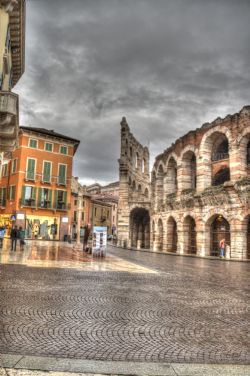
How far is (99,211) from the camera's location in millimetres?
72875

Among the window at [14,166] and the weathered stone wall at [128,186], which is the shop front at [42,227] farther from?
the weathered stone wall at [128,186]

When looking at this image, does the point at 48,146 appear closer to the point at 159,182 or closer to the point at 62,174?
the point at 62,174

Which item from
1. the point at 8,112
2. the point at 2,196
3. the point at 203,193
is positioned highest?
the point at 2,196

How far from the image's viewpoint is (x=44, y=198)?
4128cm

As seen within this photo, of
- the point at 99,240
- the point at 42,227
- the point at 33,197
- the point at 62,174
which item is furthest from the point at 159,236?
the point at 33,197

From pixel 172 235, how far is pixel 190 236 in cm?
307

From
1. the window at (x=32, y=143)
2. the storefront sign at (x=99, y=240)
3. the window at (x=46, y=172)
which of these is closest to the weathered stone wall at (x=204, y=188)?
the storefront sign at (x=99, y=240)

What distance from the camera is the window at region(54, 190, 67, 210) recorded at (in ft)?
139

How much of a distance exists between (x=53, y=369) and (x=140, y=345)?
1362 millimetres

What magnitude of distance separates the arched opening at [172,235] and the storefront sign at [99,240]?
13076 millimetres

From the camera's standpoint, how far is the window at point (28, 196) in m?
39.5

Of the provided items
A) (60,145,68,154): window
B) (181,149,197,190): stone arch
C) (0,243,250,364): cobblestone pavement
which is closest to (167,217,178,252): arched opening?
(181,149,197,190): stone arch

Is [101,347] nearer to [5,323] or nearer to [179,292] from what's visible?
[5,323]

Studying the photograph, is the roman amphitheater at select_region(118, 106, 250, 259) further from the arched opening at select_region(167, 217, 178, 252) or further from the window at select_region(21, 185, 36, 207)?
the window at select_region(21, 185, 36, 207)
